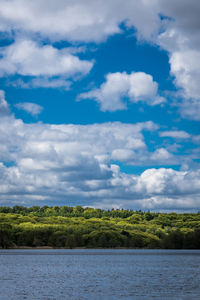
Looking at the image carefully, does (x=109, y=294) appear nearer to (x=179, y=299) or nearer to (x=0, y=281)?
(x=179, y=299)

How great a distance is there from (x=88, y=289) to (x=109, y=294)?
7415mm

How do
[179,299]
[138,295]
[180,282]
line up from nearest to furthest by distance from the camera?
[179,299]
[138,295]
[180,282]

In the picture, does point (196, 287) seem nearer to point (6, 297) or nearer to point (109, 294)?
point (109, 294)

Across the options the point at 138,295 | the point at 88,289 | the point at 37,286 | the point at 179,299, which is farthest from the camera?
the point at 37,286

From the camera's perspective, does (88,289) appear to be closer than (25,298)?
No

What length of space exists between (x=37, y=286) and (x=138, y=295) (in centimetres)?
2104

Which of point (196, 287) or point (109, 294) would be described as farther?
point (196, 287)

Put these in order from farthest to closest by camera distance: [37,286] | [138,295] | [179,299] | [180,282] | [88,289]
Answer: [180,282] < [37,286] < [88,289] < [138,295] < [179,299]

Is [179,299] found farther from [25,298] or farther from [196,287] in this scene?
[25,298]

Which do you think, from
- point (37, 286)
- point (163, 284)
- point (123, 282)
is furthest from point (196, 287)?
point (37, 286)

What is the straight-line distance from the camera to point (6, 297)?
200 feet

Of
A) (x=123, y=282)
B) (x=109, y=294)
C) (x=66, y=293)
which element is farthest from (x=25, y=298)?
(x=123, y=282)

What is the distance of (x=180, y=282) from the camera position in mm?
81625

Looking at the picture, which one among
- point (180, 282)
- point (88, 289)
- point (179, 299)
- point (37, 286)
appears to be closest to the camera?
point (179, 299)
